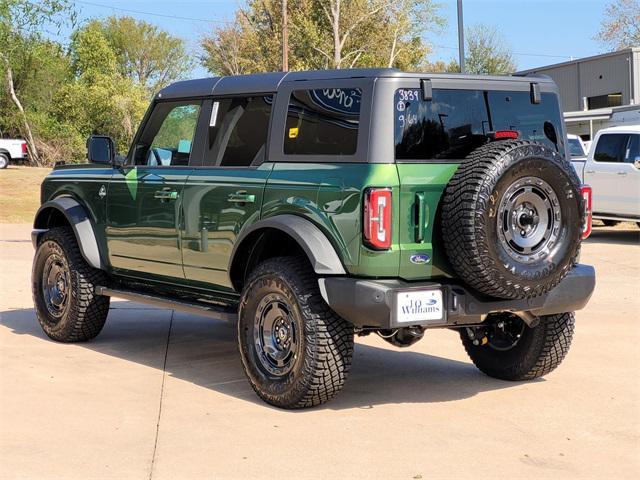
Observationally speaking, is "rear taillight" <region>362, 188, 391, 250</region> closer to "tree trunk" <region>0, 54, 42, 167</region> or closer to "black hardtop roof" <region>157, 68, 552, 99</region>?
"black hardtop roof" <region>157, 68, 552, 99</region>

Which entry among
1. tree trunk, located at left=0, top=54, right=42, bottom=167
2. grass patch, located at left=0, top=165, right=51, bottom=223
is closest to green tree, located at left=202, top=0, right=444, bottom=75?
tree trunk, located at left=0, top=54, right=42, bottom=167

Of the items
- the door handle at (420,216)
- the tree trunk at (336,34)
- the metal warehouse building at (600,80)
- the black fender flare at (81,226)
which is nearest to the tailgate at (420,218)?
the door handle at (420,216)

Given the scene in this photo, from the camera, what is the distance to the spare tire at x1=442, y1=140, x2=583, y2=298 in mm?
5902

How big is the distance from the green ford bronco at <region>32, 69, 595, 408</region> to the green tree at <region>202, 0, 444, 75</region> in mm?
50935

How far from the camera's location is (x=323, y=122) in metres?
6.50

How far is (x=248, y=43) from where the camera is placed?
6153 cm

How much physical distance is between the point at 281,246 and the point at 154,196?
1.37 meters

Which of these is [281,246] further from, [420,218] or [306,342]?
[420,218]

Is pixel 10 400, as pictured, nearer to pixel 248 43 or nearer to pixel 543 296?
pixel 543 296

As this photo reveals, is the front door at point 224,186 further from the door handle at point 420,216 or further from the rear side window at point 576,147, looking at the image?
the rear side window at point 576,147

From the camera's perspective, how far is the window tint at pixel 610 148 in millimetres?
18469

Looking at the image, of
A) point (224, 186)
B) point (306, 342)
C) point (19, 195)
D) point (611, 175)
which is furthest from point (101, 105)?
point (306, 342)

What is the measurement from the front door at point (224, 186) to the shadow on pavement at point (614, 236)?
39.6 feet

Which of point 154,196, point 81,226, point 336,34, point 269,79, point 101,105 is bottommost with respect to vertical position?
point 81,226
